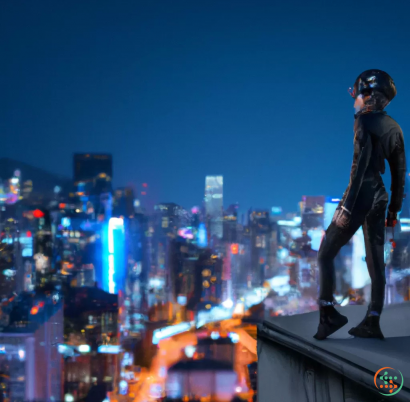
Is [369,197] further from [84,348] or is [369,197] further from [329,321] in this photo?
[84,348]

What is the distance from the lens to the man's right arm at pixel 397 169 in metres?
1.97

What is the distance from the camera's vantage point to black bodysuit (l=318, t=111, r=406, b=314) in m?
1.94

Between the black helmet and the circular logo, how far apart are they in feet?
4.58


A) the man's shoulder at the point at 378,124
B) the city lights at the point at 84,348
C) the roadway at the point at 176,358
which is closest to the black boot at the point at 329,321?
the man's shoulder at the point at 378,124

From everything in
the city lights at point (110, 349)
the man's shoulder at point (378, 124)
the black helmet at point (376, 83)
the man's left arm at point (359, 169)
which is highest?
the black helmet at point (376, 83)

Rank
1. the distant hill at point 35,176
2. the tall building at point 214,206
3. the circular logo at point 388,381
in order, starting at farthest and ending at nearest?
the tall building at point 214,206 → the distant hill at point 35,176 → the circular logo at point 388,381

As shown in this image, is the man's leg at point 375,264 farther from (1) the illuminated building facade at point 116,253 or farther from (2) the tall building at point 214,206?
(1) the illuminated building facade at point 116,253

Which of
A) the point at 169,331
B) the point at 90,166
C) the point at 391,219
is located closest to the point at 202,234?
the point at 169,331

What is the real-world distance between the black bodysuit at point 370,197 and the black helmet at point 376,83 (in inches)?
5.7

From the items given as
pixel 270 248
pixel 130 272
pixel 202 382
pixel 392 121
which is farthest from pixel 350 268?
pixel 130 272

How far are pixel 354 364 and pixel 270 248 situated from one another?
1748 centimetres

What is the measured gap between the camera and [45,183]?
16.4 metres

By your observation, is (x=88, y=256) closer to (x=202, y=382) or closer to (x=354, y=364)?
(x=202, y=382)

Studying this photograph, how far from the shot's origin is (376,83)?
202 centimetres
